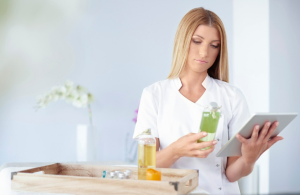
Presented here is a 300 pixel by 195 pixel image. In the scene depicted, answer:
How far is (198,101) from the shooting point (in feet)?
5.19

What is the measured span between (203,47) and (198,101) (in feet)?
0.78

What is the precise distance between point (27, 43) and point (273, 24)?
6.91 ft

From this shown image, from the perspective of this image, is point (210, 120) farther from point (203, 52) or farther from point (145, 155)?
point (203, 52)

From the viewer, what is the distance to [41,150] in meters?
3.20

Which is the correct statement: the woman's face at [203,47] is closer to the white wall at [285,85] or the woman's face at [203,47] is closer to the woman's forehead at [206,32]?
the woman's forehead at [206,32]

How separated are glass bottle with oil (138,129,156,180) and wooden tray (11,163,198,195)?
5 centimetres

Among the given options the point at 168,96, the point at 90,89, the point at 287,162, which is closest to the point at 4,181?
the point at 168,96

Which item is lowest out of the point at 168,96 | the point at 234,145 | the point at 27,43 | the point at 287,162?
the point at 287,162

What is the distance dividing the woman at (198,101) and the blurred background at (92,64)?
1.57m

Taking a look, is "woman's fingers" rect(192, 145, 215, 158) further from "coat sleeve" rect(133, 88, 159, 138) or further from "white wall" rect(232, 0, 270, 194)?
"white wall" rect(232, 0, 270, 194)

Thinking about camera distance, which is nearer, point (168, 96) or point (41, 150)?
point (168, 96)

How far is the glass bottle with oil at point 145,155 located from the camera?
1197 mm

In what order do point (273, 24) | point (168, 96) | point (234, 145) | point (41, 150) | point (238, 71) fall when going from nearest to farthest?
point (234, 145) → point (168, 96) → point (273, 24) → point (41, 150) → point (238, 71)

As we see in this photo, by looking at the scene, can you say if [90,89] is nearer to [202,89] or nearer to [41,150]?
[41,150]
